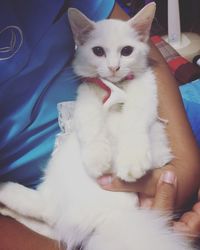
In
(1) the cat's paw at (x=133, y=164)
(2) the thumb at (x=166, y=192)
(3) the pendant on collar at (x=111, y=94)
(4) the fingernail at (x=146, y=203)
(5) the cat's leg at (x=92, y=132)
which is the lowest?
(4) the fingernail at (x=146, y=203)

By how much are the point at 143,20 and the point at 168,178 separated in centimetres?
36

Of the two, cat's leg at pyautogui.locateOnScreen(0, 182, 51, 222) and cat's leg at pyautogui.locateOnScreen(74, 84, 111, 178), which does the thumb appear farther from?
cat's leg at pyautogui.locateOnScreen(0, 182, 51, 222)

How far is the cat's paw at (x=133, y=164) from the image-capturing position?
0.66 metres

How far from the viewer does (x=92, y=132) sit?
0.74m

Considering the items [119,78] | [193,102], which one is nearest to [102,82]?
[119,78]

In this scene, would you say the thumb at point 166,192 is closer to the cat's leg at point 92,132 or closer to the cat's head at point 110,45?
the cat's leg at point 92,132

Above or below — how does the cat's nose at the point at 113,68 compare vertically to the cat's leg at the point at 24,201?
above

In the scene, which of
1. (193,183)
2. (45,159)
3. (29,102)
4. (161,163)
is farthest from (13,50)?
(193,183)

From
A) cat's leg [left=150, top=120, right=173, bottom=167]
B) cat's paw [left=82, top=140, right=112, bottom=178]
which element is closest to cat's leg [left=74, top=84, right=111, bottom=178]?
cat's paw [left=82, top=140, right=112, bottom=178]

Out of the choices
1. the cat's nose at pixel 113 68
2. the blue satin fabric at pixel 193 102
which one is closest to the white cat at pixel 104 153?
the cat's nose at pixel 113 68

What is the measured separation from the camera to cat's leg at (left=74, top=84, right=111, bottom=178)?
68 centimetres

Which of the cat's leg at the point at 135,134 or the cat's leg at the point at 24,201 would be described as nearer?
the cat's leg at the point at 135,134

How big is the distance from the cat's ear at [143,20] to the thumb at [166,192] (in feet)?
1.10

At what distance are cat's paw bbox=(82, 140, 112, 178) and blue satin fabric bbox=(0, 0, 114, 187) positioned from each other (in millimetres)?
202
